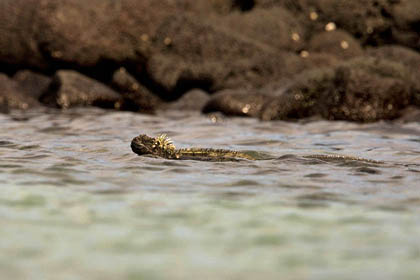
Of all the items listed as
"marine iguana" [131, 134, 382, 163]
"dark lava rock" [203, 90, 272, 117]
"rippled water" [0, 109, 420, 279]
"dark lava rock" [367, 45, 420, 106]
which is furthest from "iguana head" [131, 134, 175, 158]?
"dark lava rock" [367, 45, 420, 106]

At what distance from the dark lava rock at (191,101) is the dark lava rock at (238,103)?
4.16ft

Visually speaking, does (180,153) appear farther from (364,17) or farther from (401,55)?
(364,17)

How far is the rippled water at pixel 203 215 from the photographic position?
398 centimetres

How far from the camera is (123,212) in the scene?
5.31 metres

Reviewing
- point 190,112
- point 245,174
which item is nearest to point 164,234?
point 245,174

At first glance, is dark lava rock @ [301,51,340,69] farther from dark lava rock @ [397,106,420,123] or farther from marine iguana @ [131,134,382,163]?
marine iguana @ [131,134,382,163]

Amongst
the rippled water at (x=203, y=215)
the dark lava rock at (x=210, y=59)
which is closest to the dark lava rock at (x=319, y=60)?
the dark lava rock at (x=210, y=59)

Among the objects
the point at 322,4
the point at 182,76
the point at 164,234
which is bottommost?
the point at 164,234

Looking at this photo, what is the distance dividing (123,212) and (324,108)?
456 inches

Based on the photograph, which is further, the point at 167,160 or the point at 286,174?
the point at 167,160

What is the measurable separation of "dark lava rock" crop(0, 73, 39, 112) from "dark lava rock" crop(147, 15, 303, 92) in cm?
368

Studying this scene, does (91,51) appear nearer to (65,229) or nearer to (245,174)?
(245,174)

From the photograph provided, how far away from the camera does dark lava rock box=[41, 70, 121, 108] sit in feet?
61.2

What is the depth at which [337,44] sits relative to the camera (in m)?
21.8
